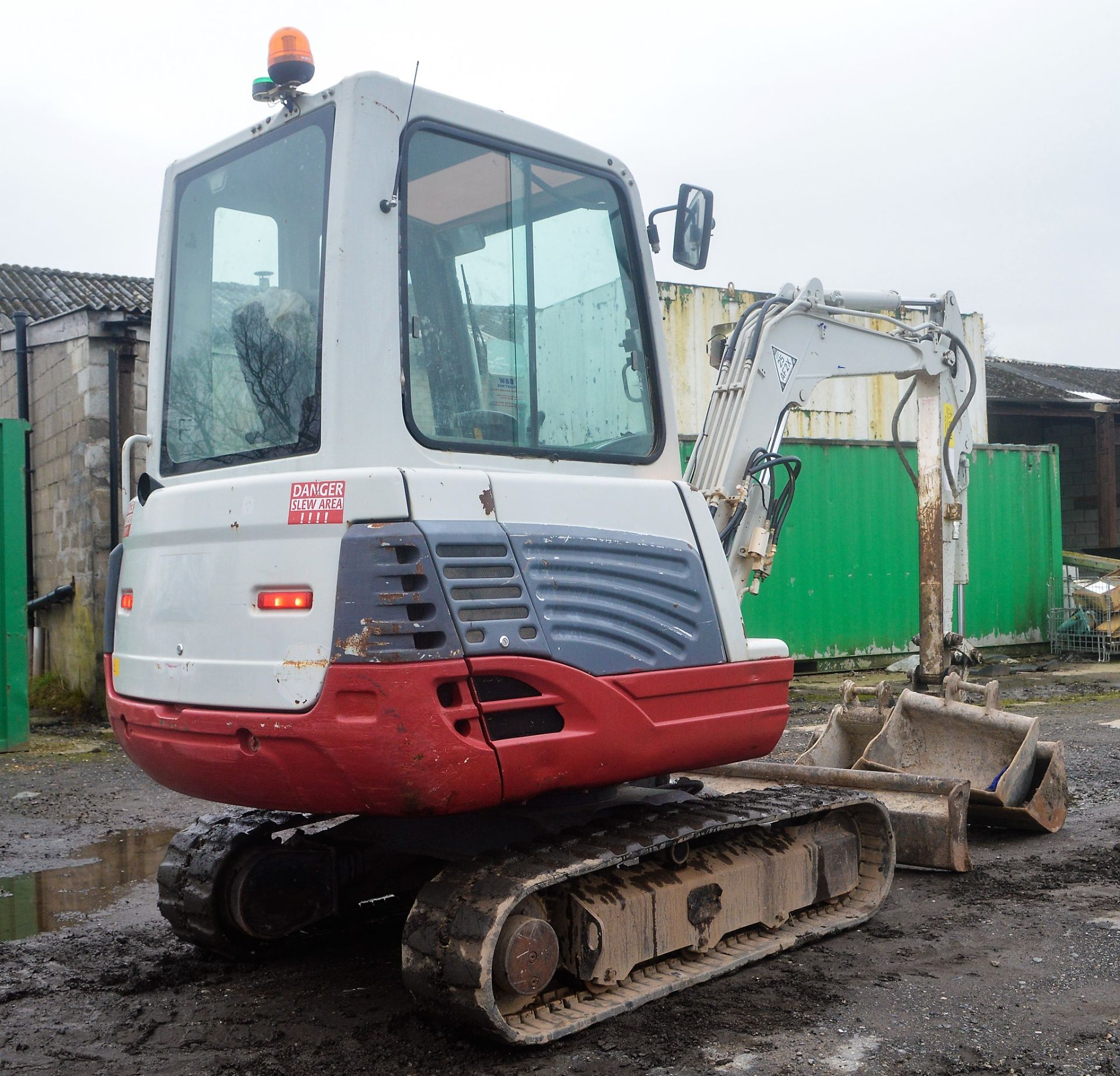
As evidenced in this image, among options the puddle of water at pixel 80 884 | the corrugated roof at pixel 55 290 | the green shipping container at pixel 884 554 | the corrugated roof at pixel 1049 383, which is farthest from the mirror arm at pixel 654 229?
the corrugated roof at pixel 1049 383

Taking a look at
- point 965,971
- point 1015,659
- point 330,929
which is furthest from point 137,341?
point 1015,659

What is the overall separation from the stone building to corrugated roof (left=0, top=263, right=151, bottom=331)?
25.4 feet

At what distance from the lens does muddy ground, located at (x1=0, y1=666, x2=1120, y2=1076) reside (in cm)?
345

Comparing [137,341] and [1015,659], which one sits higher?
[137,341]

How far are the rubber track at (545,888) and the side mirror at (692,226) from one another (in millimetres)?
1975

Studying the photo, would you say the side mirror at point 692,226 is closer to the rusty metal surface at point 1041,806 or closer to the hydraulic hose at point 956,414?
the hydraulic hose at point 956,414

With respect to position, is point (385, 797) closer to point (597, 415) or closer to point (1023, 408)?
point (597, 415)

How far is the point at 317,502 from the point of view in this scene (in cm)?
340

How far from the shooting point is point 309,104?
12.0 ft

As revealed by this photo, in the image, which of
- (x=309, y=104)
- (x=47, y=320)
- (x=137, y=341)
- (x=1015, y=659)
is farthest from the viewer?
(x=1015, y=659)

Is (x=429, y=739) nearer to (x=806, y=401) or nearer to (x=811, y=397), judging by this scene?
(x=806, y=401)

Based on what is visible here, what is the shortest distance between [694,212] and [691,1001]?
8.80ft

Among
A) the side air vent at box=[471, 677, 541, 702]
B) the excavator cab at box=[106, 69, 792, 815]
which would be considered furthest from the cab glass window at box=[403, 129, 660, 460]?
the side air vent at box=[471, 677, 541, 702]

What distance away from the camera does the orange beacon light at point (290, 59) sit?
12.1 ft
